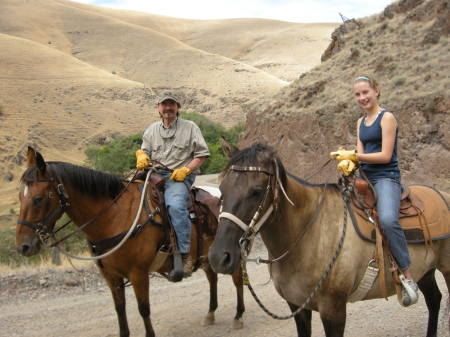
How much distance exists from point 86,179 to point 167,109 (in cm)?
137

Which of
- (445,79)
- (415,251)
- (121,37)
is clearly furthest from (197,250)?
(121,37)

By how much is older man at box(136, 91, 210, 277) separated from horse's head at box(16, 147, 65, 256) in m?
1.22

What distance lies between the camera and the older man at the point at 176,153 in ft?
18.4

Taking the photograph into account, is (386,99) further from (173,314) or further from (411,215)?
(411,215)

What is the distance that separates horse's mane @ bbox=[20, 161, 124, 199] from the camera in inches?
196

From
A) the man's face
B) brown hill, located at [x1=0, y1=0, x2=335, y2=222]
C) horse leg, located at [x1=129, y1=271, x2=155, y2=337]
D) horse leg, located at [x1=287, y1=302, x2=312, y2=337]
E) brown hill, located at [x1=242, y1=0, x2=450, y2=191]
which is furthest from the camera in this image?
brown hill, located at [x1=0, y1=0, x2=335, y2=222]

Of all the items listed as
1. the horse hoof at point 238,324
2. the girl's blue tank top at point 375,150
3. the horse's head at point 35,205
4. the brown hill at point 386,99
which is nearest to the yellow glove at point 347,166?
the girl's blue tank top at point 375,150

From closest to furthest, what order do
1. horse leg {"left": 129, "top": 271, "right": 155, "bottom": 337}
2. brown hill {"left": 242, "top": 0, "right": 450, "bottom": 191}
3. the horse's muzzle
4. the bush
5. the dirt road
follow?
the horse's muzzle, horse leg {"left": 129, "top": 271, "right": 155, "bottom": 337}, the dirt road, brown hill {"left": 242, "top": 0, "right": 450, "bottom": 191}, the bush

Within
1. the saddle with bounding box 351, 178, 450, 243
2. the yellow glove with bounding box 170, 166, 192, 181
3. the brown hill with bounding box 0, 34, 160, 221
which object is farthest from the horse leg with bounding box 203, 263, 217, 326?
the brown hill with bounding box 0, 34, 160, 221

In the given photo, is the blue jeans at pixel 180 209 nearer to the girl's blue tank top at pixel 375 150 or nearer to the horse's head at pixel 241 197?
the horse's head at pixel 241 197

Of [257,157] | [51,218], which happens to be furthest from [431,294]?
[51,218]

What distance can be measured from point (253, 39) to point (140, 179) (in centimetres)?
15505

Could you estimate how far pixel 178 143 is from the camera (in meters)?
5.86

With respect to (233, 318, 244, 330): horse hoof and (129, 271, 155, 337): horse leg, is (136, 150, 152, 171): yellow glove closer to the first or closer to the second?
(129, 271, 155, 337): horse leg
